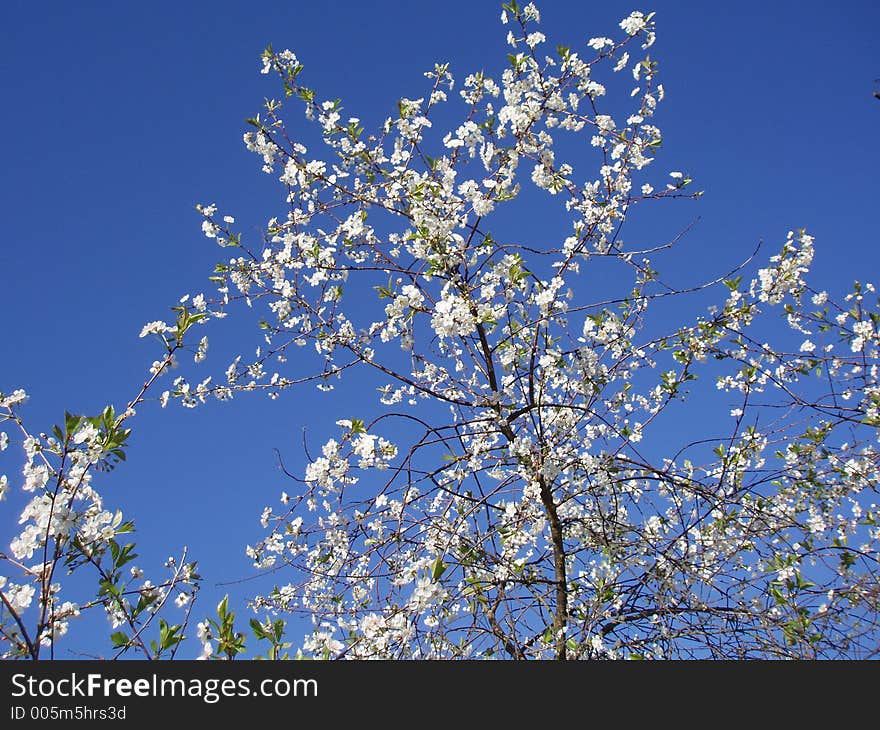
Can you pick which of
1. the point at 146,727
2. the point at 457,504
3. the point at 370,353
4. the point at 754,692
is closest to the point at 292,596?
the point at 457,504

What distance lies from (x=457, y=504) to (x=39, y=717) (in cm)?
280

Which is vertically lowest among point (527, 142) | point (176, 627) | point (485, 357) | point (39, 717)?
point (39, 717)

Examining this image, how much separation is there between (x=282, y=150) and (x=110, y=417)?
291 centimetres

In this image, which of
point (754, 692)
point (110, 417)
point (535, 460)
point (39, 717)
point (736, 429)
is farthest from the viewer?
point (736, 429)

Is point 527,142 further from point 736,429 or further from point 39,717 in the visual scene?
point 39,717

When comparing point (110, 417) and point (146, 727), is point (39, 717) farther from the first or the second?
point (110, 417)

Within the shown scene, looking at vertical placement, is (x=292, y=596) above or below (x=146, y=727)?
above

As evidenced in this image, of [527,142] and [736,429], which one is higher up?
[527,142]

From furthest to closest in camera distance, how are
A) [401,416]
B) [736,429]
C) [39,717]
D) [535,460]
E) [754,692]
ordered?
1. [736,429]
2. [401,416]
3. [535,460]
4. [754,692]
5. [39,717]

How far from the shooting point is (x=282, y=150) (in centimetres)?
475

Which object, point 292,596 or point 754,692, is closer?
point 754,692

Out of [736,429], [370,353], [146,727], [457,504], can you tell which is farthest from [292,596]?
[736,429]

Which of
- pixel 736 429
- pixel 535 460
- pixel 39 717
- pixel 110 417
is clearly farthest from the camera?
pixel 736 429


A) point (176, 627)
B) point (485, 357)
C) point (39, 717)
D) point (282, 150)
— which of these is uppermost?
point (282, 150)
